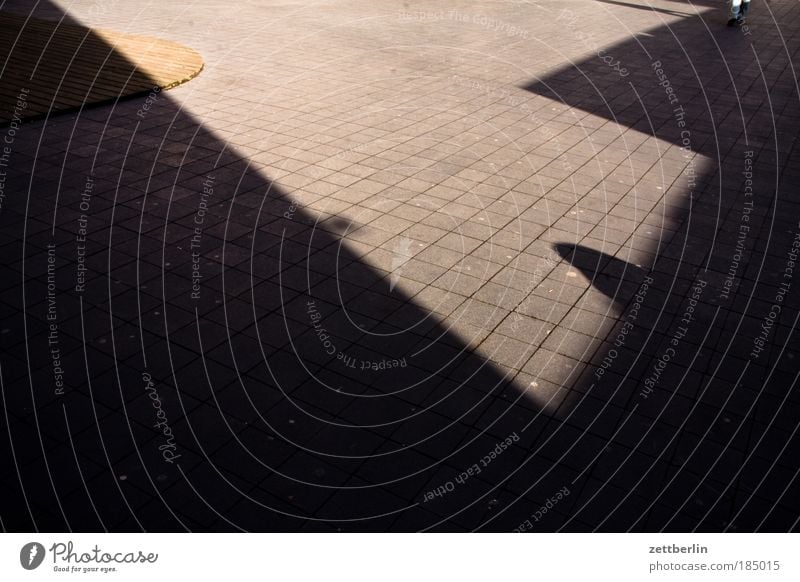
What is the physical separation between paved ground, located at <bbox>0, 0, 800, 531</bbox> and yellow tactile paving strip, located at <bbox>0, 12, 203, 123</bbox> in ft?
2.12

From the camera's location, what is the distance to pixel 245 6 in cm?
2050

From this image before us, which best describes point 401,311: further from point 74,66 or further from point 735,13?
point 735,13

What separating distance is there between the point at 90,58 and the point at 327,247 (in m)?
9.39

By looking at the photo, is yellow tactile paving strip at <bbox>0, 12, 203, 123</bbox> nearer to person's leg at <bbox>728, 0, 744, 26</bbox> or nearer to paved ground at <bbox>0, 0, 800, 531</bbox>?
paved ground at <bbox>0, 0, 800, 531</bbox>

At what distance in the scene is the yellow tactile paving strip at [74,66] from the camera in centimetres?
1238

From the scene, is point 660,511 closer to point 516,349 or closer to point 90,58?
point 516,349

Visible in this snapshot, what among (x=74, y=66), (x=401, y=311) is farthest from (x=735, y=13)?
(x=401, y=311)

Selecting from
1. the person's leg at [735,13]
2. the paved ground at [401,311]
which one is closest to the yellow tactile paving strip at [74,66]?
the paved ground at [401,311]

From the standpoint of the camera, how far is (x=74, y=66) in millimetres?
14133

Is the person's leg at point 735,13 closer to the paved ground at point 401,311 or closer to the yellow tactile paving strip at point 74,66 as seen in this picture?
the paved ground at point 401,311

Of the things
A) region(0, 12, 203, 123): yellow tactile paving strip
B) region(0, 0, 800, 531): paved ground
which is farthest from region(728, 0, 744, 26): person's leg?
region(0, 12, 203, 123): yellow tactile paving strip

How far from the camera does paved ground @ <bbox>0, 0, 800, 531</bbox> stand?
16.8 ft

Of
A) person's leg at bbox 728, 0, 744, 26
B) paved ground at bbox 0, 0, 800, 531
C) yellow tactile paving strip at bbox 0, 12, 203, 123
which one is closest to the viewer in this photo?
paved ground at bbox 0, 0, 800, 531

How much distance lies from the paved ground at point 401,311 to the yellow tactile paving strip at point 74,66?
25.4 inches
